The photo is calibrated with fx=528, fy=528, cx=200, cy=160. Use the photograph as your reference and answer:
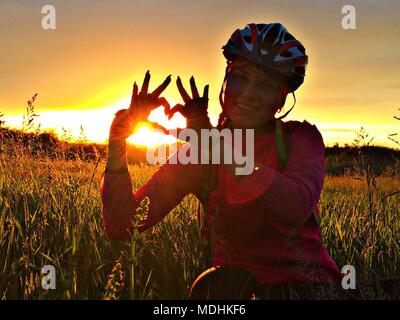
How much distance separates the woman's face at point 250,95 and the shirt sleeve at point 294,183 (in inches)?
9.9

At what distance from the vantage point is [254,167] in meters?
2.80

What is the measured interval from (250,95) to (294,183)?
0.75m

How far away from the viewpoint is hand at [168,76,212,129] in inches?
119

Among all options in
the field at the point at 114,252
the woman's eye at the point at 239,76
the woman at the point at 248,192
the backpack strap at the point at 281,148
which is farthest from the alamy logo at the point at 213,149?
the field at the point at 114,252

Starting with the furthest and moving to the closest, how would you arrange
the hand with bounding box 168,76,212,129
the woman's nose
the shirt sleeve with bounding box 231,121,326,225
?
the woman's nose < the hand with bounding box 168,76,212,129 < the shirt sleeve with bounding box 231,121,326,225

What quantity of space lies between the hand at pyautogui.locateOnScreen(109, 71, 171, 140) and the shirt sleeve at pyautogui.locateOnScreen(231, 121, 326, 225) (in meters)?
0.67

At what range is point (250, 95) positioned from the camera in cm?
340

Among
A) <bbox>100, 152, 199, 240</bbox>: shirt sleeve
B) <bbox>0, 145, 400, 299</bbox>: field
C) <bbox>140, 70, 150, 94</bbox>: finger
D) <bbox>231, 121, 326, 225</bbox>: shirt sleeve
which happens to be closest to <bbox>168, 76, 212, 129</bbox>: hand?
<bbox>140, 70, 150, 94</bbox>: finger

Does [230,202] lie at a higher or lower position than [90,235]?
higher

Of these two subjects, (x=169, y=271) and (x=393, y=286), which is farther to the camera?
(x=169, y=271)

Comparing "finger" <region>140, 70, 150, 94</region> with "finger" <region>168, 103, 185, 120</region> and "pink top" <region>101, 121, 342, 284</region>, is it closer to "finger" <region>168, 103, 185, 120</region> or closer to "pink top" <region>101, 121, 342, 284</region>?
"finger" <region>168, 103, 185, 120</region>
